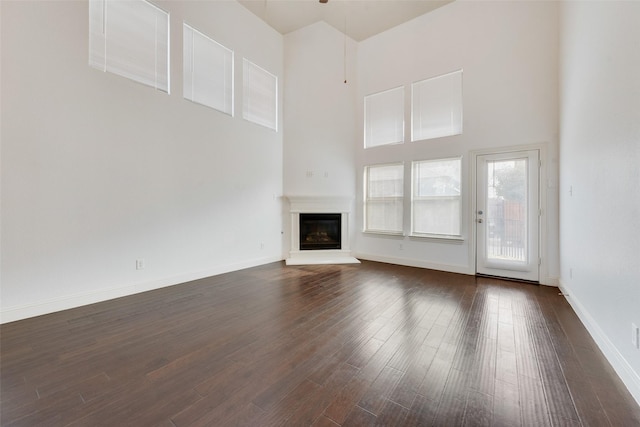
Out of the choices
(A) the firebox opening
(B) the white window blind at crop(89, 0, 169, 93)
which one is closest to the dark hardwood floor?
(A) the firebox opening

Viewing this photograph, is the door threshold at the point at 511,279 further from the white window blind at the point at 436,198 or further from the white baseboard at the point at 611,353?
the white baseboard at the point at 611,353

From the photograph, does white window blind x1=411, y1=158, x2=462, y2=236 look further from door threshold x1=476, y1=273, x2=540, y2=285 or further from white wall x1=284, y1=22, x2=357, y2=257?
white wall x1=284, y1=22, x2=357, y2=257

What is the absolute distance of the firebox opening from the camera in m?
5.91

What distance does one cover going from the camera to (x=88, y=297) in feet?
10.1

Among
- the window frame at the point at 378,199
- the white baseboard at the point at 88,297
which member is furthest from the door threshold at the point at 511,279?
the white baseboard at the point at 88,297

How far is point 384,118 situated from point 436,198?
210 cm

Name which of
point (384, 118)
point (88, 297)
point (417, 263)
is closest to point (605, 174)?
point (417, 263)

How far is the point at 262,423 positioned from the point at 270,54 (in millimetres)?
6224

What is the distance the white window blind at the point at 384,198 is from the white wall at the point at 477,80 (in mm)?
192

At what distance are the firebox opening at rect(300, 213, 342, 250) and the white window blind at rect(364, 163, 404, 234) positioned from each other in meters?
0.72

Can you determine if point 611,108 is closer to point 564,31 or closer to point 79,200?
point 564,31

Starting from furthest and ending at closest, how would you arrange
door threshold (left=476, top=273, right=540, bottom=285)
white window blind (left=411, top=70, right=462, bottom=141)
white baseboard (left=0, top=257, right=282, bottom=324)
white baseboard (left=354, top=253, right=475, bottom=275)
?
1. white window blind (left=411, top=70, right=462, bottom=141)
2. white baseboard (left=354, top=253, right=475, bottom=275)
3. door threshold (left=476, top=273, right=540, bottom=285)
4. white baseboard (left=0, top=257, right=282, bottom=324)

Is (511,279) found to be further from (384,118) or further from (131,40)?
(131,40)

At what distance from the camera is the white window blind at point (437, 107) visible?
478cm
